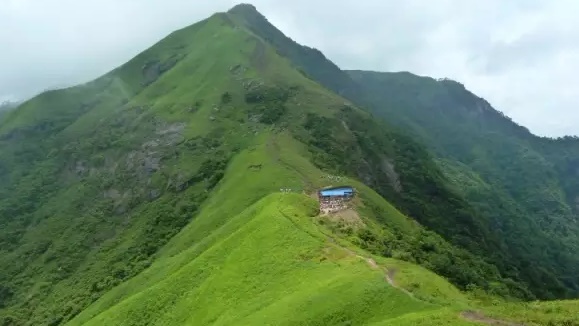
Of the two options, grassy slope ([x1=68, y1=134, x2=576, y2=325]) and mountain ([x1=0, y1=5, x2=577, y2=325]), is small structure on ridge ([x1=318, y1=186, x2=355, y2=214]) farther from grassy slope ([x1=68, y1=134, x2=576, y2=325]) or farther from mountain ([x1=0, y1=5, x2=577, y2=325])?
grassy slope ([x1=68, y1=134, x2=576, y2=325])

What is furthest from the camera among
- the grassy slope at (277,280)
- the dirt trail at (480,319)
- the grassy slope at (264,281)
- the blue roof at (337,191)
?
the blue roof at (337,191)

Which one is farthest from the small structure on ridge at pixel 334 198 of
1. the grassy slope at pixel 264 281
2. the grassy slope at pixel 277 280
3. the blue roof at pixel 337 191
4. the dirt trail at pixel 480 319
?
the dirt trail at pixel 480 319

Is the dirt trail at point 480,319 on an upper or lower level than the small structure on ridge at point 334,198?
lower

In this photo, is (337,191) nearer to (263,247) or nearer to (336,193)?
(336,193)

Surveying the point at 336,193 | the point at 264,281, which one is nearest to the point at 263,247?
the point at 264,281

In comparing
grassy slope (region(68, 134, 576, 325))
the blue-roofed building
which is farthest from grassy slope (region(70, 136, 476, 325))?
the blue-roofed building

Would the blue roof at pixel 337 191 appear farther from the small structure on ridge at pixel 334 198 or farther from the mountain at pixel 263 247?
the mountain at pixel 263 247

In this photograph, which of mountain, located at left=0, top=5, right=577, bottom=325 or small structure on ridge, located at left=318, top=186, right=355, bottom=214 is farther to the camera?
small structure on ridge, located at left=318, top=186, right=355, bottom=214

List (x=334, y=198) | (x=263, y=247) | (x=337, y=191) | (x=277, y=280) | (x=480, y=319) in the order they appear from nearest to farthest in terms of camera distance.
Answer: (x=480, y=319), (x=277, y=280), (x=263, y=247), (x=334, y=198), (x=337, y=191)

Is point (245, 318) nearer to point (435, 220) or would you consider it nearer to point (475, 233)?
point (435, 220)

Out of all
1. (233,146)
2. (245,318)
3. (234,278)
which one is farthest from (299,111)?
(245,318)

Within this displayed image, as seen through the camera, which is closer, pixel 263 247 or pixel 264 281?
pixel 264 281
